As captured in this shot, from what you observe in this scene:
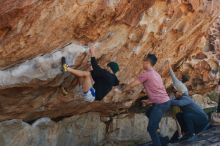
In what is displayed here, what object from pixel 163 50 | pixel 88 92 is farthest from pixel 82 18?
pixel 163 50

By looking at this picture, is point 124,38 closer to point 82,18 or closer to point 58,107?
point 82,18

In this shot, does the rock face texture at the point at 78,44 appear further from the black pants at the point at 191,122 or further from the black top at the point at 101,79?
the black pants at the point at 191,122

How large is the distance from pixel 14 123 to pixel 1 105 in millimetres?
876

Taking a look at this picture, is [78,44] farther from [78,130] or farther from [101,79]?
[78,130]

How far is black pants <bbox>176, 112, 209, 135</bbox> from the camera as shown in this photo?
32.0 ft

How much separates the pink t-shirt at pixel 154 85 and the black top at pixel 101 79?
618 millimetres

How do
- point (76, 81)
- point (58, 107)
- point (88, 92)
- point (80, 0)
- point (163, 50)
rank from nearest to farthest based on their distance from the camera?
1. point (80, 0)
2. point (88, 92)
3. point (76, 81)
4. point (58, 107)
5. point (163, 50)

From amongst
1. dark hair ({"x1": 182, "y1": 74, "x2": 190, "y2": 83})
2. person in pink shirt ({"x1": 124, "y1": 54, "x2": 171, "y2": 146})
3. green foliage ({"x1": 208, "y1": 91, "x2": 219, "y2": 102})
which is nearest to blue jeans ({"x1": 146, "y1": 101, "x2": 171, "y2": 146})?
person in pink shirt ({"x1": 124, "y1": 54, "x2": 171, "y2": 146})

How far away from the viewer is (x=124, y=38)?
30.4 feet

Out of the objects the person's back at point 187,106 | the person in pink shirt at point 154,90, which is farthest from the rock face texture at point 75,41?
the person's back at point 187,106

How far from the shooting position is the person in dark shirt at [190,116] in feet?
31.9

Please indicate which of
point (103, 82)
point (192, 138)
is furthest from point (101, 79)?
point (192, 138)

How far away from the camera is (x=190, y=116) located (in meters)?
9.71

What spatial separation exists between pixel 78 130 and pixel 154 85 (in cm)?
298
